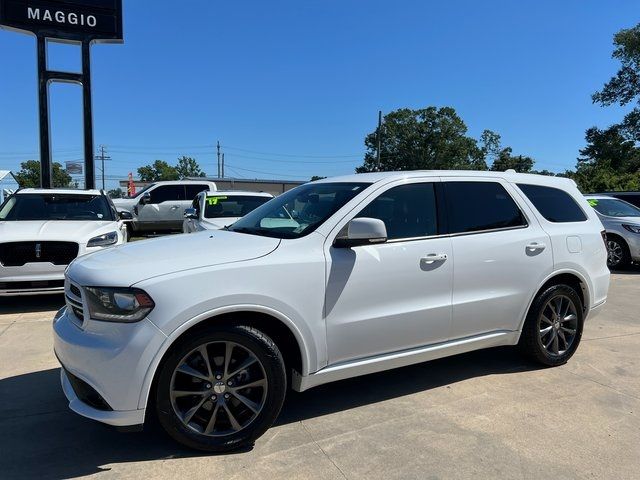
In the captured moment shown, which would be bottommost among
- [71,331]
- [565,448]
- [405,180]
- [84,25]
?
[565,448]

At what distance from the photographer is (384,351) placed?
3.61m

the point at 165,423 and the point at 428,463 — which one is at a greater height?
the point at 165,423

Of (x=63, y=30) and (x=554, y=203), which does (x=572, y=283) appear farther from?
(x=63, y=30)

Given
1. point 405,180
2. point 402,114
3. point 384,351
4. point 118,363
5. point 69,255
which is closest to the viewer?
point 118,363

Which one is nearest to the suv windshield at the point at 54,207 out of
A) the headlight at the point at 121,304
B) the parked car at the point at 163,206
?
the headlight at the point at 121,304

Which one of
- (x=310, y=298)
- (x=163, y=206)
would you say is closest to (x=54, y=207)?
(x=310, y=298)

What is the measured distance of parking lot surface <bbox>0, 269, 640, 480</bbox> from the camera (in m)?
2.93

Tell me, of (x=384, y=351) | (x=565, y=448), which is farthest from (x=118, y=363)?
(x=565, y=448)

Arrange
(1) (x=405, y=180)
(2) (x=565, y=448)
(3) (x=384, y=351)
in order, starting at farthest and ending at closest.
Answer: (1) (x=405, y=180) < (3) (x=384, y=351) < (2) (x=565, y=448)

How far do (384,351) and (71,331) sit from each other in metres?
2.07

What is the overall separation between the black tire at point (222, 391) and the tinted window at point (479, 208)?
185 cm

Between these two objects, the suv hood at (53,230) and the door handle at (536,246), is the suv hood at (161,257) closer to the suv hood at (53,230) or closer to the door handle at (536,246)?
the door handle at (536,246)

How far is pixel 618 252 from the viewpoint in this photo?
1149 cm

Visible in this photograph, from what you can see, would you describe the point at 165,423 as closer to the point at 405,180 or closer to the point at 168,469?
the point at 168,469
